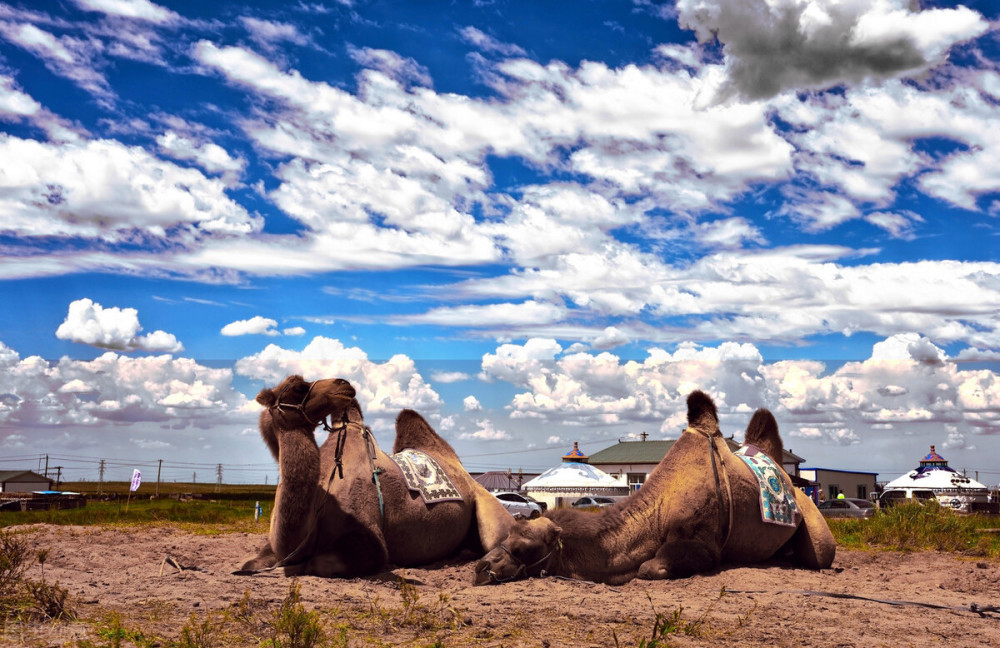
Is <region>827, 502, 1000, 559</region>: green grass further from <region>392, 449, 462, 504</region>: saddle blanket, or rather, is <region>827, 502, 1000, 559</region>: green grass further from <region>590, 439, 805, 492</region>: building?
<region>590, 439, 805, 492</region>: building

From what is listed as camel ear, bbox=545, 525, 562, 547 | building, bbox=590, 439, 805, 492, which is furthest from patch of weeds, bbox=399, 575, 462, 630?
building, bbox=590, 439, 805, 492

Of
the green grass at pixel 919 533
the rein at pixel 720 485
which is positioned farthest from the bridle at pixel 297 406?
the green grass at pixel 919 533

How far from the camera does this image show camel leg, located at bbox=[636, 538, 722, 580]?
8812 millimetres

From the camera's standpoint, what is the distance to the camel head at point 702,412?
32.9 ft

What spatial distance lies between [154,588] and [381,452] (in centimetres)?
307

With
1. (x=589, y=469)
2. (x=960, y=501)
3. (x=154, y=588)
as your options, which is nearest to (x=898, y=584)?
(x=154, y=588)

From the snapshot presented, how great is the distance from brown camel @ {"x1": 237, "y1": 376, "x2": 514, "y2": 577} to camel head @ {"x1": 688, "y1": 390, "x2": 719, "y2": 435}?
264 centimetres

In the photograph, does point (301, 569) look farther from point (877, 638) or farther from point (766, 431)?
point (766, 431)

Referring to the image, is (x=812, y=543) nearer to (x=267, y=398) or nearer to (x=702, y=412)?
(x=702, y=412)

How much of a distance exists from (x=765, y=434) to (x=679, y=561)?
10.1 feet

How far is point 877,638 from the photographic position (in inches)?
225

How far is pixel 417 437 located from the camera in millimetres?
11031

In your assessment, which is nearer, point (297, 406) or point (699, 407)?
point (297, 406)

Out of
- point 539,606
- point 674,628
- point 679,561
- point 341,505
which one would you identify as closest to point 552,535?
point 679,561
